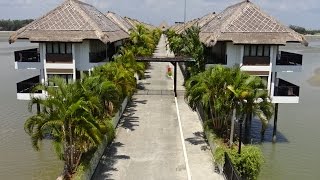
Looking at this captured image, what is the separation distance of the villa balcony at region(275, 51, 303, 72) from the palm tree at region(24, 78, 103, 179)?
658 inches

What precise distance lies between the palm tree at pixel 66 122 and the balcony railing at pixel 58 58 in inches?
492

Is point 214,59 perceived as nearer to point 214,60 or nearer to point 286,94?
point 214,60

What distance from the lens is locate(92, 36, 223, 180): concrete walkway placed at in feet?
66.3

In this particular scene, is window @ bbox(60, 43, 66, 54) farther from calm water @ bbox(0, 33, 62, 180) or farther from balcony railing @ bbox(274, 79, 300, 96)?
balcony railing @ bbox(274, 79, 300, 96)

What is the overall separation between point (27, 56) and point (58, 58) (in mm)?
2898

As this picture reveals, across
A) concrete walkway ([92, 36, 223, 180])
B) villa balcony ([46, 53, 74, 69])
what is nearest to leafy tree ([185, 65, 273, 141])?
concrete walkway ([92, 36, 223, 180])

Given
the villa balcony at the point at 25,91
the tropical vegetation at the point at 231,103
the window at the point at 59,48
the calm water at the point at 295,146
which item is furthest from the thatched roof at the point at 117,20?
the tropical vegetation at the point at 231,103

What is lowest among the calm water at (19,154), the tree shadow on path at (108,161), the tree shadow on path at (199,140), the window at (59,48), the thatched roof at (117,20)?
the calm water at (19,154)

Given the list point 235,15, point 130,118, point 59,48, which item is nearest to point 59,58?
point 59,48

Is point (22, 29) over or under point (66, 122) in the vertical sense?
over

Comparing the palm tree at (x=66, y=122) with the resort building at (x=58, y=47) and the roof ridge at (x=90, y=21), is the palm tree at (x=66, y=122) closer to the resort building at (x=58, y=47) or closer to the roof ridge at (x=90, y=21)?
the resort building at (x=58, y=47)

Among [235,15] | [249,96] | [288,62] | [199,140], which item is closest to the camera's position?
[249,96]

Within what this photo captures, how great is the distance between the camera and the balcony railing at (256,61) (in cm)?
2884

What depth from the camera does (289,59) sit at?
100ft
